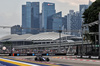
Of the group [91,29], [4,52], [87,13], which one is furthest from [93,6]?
[4,52]

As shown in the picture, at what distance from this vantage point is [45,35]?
197 meters

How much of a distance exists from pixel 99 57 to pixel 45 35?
161682 mm

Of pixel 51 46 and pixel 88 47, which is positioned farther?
pixel 51 46

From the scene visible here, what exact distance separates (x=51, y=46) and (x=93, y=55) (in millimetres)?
105862

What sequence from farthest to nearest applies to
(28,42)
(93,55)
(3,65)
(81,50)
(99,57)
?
(28,42) → (81,50) → (93,55) → (99,57) → (3,65)

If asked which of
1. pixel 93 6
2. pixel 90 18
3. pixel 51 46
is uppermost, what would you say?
pixel 93 6

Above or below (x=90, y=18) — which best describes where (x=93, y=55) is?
below

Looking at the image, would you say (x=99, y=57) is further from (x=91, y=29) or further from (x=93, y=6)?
(x=93, y=6)

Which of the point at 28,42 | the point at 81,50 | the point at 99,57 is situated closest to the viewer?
the point at 99,57

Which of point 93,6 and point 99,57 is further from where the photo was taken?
point 93,6

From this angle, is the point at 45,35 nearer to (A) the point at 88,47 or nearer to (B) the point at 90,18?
(B) the point at 90,18

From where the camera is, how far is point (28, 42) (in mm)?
188750

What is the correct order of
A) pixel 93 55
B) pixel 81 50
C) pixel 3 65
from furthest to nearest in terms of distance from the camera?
pixel 81 50, pixel 93 55, pixel 3 65

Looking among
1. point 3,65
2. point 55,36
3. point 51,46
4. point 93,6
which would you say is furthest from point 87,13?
point 55,36
